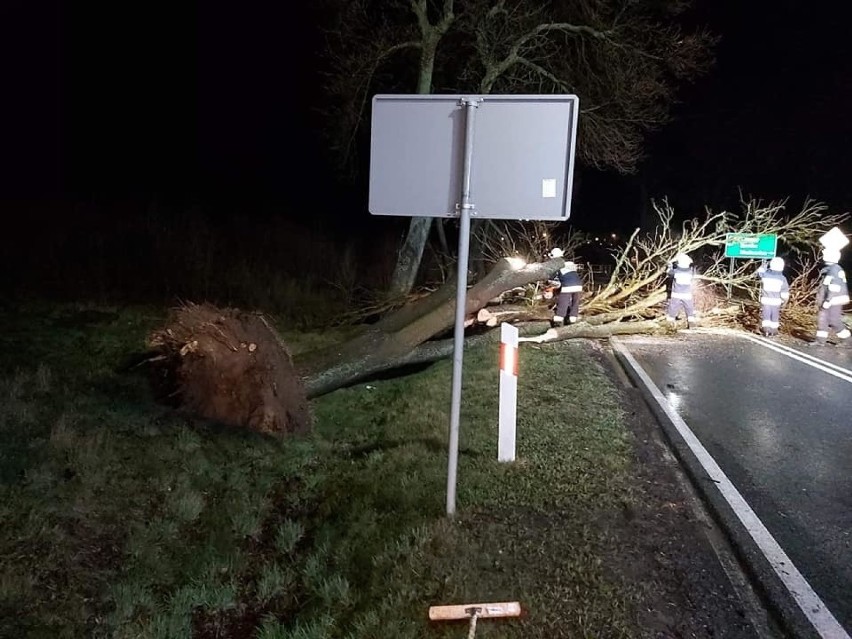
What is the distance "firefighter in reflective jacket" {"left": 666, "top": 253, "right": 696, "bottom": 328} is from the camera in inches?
470

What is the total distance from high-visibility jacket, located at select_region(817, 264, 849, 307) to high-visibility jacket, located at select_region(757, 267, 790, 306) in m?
0.61

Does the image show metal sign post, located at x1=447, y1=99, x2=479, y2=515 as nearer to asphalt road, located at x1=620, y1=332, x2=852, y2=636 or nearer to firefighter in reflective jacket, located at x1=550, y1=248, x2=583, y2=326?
asphalt road, located at x1=620, y1=332, x2=852, y2=636

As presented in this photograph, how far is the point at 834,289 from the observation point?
1136 centimetres

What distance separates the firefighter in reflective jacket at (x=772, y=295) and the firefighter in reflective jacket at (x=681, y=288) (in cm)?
126

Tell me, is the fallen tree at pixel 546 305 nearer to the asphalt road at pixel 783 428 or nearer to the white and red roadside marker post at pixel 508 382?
the asphalt road at pixel 783 428

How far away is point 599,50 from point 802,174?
84.9ft

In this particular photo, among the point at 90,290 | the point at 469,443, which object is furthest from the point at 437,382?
the point at 90,290

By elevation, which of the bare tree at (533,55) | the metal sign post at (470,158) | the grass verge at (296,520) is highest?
the bare tree at (533,55)

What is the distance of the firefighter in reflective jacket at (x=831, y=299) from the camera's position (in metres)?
11.4

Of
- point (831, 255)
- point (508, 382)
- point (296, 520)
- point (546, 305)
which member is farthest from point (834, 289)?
point (296, 520)

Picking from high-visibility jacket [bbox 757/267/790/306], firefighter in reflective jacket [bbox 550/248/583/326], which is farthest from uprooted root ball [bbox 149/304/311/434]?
high-visibility jacket [bbox 757/267/790/306]

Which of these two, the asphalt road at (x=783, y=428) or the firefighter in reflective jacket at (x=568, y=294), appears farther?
the firefighter in reflective jacket at (x=568, y=294)

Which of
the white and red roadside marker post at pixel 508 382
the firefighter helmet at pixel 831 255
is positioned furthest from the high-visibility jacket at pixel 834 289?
the white and red roadside marker post at pixel 508 382

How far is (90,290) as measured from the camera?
11305 mm
